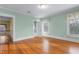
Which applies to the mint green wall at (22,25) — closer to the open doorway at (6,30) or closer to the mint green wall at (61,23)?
the open doorway at (6,30)

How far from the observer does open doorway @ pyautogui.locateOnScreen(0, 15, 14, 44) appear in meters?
6.67

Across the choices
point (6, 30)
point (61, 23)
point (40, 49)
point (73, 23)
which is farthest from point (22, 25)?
point (40, 49)

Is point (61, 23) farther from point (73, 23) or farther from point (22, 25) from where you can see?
point (22, 25)

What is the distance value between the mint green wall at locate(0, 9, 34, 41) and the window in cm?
311

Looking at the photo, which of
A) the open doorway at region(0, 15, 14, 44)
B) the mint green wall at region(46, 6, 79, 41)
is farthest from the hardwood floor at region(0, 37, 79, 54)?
the mint green wall at region(46, 6, 79, 41)

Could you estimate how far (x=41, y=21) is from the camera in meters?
11.1

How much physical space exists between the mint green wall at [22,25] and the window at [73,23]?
3.11 meters

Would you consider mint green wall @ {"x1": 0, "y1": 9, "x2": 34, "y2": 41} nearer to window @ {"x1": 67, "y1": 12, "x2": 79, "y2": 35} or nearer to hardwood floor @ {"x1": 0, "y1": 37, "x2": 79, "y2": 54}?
hardwood floor @ {"x1": 0, "y1": 37, "x2": 79, "y2": 54}

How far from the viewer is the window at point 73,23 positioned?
612cm

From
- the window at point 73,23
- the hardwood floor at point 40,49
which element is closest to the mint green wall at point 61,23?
the window at point 73,23

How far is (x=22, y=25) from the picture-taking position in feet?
24.9

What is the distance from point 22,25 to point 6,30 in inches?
61.4
